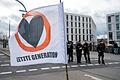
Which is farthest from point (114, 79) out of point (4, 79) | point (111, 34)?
point (111, 34)

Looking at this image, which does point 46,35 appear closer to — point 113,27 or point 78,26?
point 113,27

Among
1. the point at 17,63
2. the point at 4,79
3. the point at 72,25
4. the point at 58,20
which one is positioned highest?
the point at 72,25

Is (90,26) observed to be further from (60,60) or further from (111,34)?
(60,60)

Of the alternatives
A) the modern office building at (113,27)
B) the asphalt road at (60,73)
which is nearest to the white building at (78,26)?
the modern office building at (113,27)

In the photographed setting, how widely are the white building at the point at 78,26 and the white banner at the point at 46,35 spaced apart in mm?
115905

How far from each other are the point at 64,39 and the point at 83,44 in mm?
12404

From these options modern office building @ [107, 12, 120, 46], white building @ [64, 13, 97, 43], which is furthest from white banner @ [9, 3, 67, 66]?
white building @ [64, 13, 97, 43]

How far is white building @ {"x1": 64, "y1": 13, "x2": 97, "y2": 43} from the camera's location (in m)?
125

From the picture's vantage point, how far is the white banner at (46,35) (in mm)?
5457

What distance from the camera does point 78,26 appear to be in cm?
13138

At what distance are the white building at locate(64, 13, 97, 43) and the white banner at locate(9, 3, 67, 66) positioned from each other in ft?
380

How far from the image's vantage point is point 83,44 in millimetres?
17766

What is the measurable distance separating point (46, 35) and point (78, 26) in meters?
126

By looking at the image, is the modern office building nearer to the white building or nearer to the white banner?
the white building
